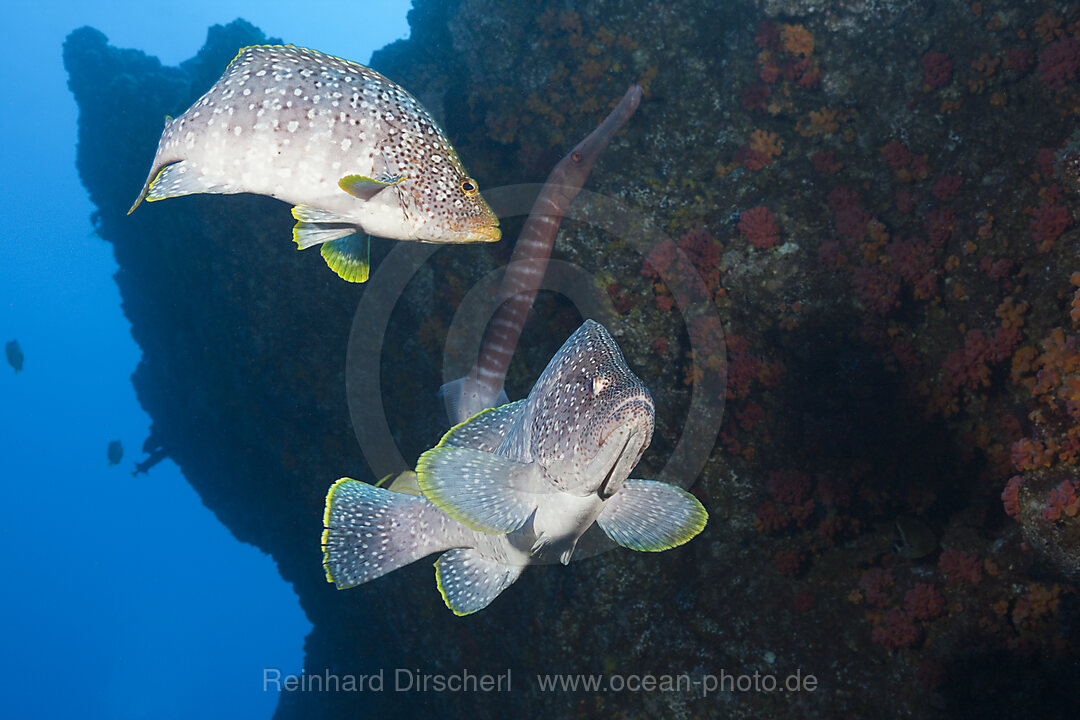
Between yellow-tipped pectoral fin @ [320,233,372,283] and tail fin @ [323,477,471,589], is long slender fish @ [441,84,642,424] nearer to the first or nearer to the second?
tail fin @ [323,477,471,589]

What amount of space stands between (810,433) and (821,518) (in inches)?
37.8

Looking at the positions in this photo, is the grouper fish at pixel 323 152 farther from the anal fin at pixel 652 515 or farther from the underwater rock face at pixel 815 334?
the underwater rock face at pixel 815 334

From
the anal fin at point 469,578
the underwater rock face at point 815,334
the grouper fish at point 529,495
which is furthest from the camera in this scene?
the underwater rock face at point 815,334

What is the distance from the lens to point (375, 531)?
325 centimetres

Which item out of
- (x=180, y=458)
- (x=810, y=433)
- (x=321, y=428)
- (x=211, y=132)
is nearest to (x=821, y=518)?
(x=810, y=433)

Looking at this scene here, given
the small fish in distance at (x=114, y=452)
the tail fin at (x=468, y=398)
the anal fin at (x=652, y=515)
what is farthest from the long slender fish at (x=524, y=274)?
the small fish in distance at (x=114, y=452)

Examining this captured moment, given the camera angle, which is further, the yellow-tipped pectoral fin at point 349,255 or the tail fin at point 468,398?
the tail fin at point 468,398

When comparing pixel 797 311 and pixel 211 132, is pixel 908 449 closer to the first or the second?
pixel 797 311

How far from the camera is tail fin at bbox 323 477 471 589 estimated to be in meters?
3.14

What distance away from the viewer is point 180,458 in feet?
54.3

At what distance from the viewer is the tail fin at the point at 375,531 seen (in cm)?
314

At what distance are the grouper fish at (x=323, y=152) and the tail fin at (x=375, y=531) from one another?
178 centimetres

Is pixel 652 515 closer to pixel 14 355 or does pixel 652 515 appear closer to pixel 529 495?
pixel 529 495

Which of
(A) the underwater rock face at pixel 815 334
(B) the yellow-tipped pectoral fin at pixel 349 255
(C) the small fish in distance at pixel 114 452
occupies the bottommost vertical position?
(A) the underwater rock face at pixel 815 334
